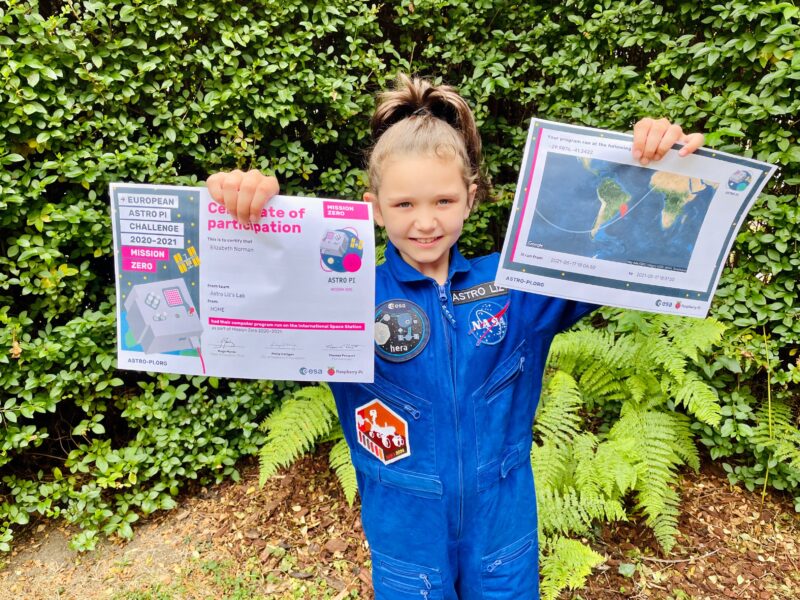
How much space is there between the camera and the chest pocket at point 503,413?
159 cm

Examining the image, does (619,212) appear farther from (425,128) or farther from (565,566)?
(565,566)

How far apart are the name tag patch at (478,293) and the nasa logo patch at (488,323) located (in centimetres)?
3

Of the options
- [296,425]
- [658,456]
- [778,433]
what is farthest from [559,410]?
[296,425]

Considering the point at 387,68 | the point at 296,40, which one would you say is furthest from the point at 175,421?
the point at 387,68

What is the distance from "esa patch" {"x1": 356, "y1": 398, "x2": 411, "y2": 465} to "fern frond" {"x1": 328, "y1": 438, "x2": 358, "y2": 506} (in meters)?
1.52

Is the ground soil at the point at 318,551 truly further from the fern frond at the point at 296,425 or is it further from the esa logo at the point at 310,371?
the esa logo at the point at 310,371

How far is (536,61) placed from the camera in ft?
13.3

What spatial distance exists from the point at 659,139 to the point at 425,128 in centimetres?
68

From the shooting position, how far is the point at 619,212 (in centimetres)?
142

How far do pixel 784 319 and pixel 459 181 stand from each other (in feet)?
8.70

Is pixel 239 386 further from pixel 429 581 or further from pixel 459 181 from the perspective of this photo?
pixel 459 181

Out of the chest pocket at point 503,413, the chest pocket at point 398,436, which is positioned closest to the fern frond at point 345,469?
the chest pocket at point 398,436

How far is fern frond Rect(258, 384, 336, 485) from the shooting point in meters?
3.08

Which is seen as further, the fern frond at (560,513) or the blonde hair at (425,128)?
the fern frond at (560,513)
